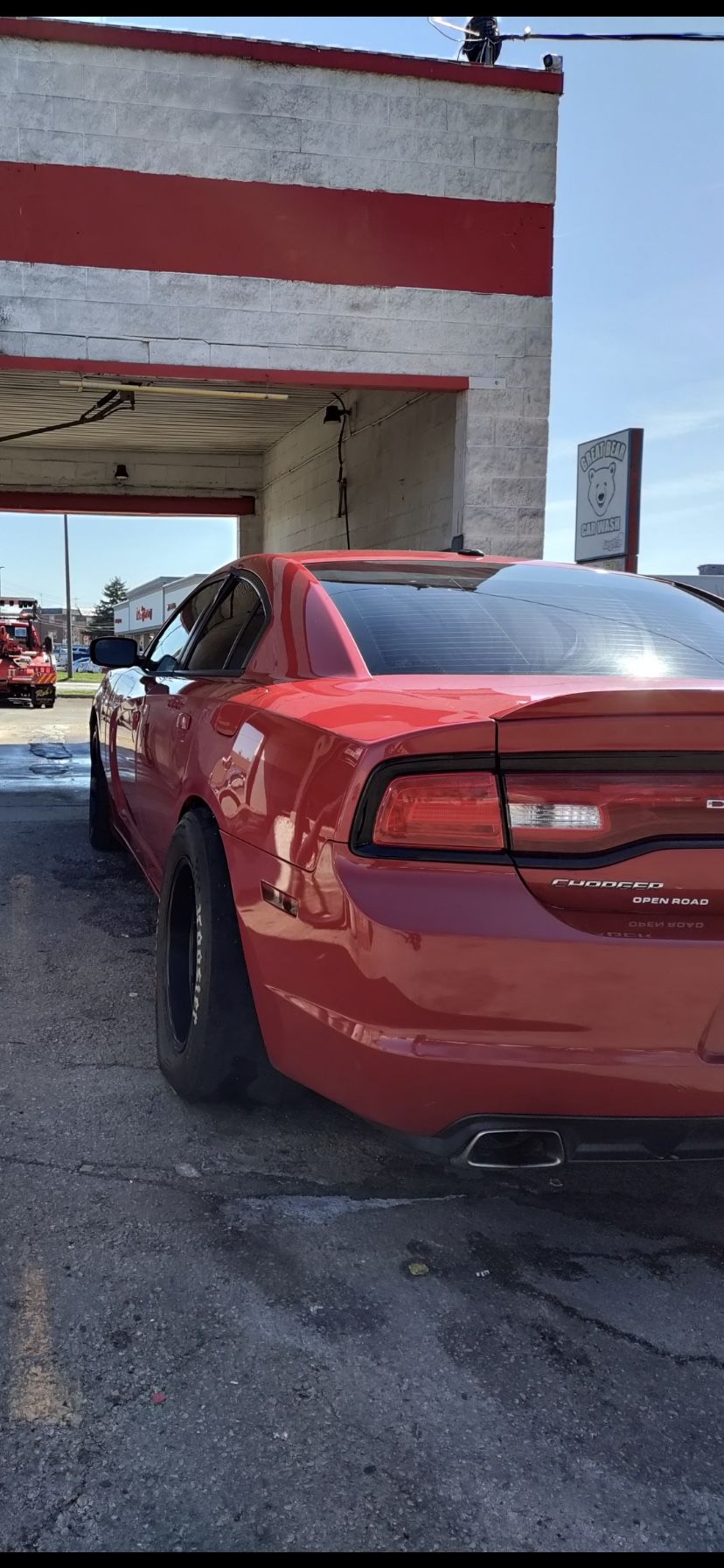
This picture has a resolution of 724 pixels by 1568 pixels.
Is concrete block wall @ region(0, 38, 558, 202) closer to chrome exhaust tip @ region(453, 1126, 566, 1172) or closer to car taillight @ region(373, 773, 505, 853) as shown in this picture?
car taillight @ region(373, 773, 505, 853)

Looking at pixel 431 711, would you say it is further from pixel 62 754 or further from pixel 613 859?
pixel 62 754

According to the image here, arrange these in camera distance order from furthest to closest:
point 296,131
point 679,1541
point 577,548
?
point 296,131, point 577,548, point 679,1541

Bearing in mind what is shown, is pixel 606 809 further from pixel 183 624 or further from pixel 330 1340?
pixel 183 624

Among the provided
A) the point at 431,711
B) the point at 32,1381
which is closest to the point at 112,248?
the point at 431,711

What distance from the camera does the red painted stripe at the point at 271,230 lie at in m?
8.82

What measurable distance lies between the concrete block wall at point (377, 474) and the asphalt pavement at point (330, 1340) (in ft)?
26.6

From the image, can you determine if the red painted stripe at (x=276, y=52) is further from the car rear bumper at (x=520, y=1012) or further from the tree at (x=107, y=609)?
the tree at (x=107, y=609)

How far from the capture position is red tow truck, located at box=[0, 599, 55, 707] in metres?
20.5

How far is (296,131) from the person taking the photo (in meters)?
9.12

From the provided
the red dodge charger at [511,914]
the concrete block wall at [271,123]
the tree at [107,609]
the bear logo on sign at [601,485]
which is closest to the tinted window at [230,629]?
the red dodge charger at [511,914]

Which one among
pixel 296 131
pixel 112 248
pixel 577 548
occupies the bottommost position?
pixel 577 548

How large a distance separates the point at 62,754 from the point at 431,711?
34.2 feet

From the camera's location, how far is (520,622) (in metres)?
2.89

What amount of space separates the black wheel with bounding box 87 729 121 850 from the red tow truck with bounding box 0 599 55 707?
1500 cm
